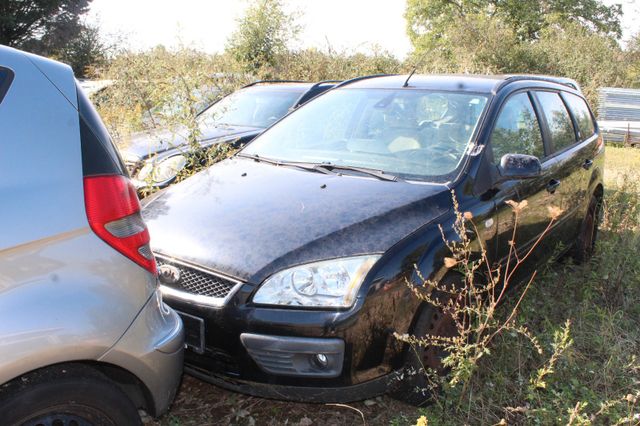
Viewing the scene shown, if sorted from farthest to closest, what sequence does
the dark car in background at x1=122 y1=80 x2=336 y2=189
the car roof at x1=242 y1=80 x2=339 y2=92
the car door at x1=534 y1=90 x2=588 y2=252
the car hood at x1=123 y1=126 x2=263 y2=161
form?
1. the car roof at x1=242 y1=80 x2=339 y2=92
2. the car hood at x1=123 y1=126 x2=263 y2=161
3. the dark car in background at x1=122 y1=80 x2=336 y2=189
4. the car door at x1=534 y1=90 x2=588 y2=252

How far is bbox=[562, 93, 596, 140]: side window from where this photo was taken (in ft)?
16.0

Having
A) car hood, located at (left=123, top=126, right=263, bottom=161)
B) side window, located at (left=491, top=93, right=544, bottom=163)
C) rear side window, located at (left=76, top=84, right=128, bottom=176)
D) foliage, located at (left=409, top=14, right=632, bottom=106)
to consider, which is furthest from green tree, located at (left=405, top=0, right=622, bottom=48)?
rear side window, located at (left=76, top=84, right=128, bottom=176)

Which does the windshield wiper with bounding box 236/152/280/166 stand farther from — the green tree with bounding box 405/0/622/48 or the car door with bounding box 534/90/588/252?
the green tree with bounding box 405/0/622/48

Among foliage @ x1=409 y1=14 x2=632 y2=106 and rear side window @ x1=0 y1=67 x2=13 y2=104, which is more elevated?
foliage @ x1=409 y1=14 x2=632 y2=106

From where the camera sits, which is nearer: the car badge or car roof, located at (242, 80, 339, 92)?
the car badge

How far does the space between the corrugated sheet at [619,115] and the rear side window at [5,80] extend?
1550cm

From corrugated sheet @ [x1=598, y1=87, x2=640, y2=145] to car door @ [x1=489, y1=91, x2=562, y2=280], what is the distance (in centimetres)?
1233

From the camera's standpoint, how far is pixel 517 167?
325 centimetres

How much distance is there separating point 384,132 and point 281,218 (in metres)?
1.16

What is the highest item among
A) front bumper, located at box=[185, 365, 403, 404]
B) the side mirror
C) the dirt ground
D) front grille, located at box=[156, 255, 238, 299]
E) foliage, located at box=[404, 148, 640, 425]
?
the side mirror

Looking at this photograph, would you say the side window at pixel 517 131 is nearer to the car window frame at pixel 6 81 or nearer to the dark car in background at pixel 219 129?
the car window frame at pixel 6 81

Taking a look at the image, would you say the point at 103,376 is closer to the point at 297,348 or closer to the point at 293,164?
the point at 297,348

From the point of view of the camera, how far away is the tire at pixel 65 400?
1.70m

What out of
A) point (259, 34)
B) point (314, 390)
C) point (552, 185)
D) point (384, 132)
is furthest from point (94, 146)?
point (259, 34)
